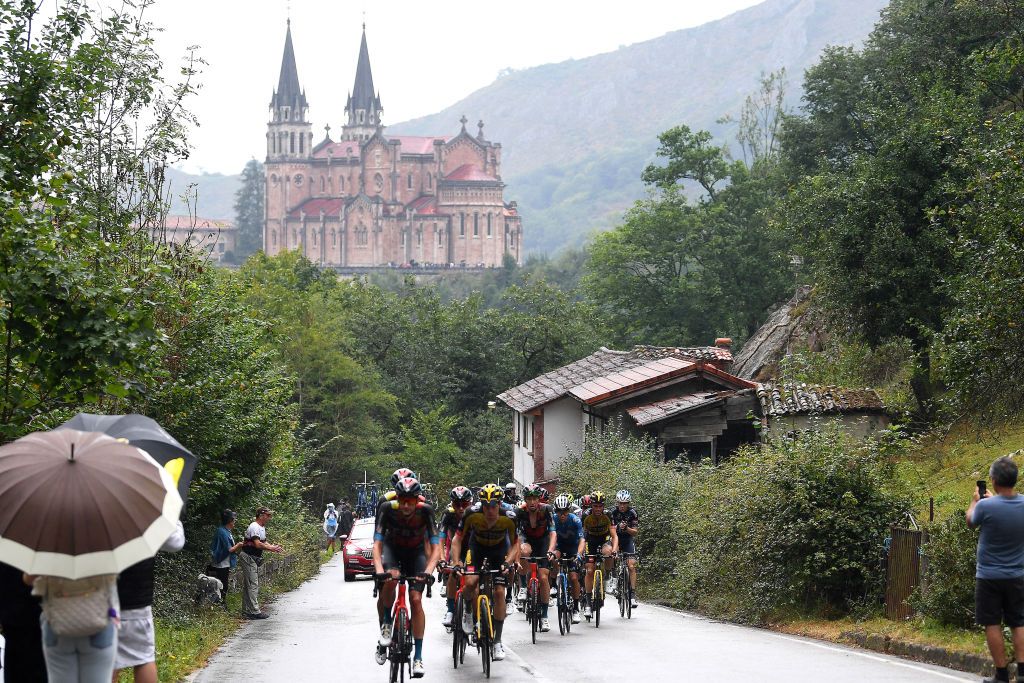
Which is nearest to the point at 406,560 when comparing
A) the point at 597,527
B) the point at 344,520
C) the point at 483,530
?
the point at 483,530

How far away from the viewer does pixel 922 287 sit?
112 feet

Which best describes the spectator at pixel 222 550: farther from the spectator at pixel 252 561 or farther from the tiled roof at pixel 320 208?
the tiled roof at pixel 320 208

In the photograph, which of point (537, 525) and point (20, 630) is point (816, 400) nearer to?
point (537, 525)

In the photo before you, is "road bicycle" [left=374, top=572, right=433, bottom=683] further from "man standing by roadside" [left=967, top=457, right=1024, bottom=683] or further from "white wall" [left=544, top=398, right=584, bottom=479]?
"white wall" [left=544, top=398, right=584, bottom=479]

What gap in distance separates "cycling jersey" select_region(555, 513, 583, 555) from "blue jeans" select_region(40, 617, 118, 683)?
11.0 m

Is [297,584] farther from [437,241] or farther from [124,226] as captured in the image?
[437,241]

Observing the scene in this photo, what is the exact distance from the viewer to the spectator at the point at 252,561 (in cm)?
2105

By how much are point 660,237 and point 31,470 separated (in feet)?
236

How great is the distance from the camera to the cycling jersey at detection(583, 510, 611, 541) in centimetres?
1927

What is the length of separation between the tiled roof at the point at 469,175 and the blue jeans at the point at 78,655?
7262 inches

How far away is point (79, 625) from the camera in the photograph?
718 cm

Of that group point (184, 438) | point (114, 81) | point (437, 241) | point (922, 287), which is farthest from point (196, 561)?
point (437, 241)

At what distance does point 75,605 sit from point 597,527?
12669mm

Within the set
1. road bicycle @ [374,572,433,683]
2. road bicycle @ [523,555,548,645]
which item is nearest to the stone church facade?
road bicycle @ [523,555,548,645]
